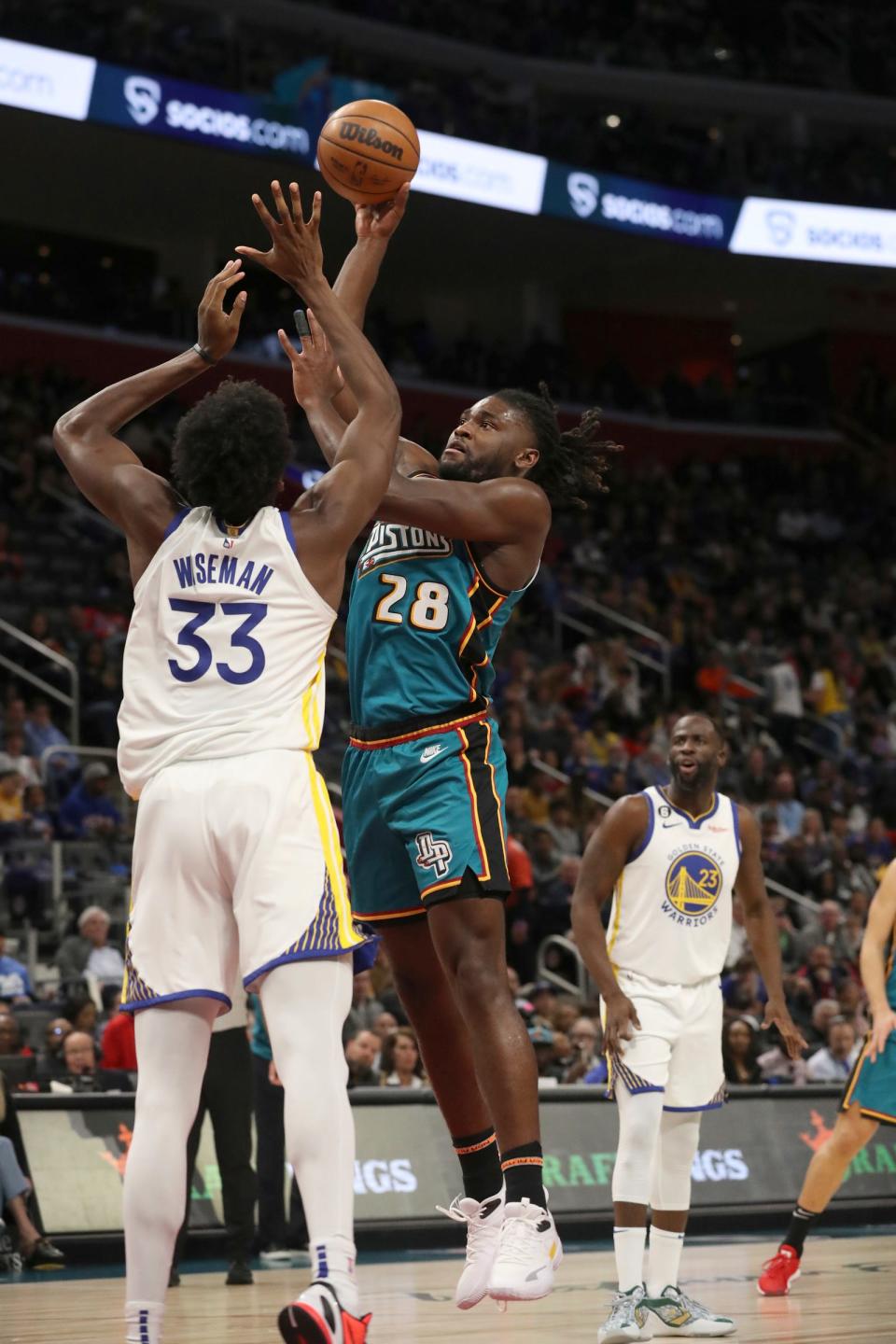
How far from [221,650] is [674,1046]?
10.3ft

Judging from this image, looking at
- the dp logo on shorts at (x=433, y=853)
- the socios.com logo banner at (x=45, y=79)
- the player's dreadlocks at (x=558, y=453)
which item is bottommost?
the dp logo on shorts at (x=433, y=853)

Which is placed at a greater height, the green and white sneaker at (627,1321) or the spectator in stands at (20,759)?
the spectator in stands at (20,759)

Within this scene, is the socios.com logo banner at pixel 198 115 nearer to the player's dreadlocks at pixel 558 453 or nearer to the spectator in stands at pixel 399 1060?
the spectator in stands at pixel 399 1060

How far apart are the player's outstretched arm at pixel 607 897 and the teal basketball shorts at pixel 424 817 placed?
4.81ft

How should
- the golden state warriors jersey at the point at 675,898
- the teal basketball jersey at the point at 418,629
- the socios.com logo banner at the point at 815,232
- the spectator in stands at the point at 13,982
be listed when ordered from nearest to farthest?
1. the teal basketball jersey at the point at 418,629
2. the golden state warriors jersey at the point at 675,898
3. the spectator in stands at the point at 13,982
4. the socios.com logo banner at the point at 815,232

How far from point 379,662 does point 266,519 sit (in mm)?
1078

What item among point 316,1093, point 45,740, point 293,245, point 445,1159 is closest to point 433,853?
point 316,1093

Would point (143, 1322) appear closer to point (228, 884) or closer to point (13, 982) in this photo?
point (228, 884)

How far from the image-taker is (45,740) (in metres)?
14.5

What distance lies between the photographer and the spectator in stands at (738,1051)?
40.4ft

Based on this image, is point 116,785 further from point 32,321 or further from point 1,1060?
point 32,321

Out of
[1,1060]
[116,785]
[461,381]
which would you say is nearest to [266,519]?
[1,1060]

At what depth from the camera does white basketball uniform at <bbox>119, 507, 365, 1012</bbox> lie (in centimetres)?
Answer: 408

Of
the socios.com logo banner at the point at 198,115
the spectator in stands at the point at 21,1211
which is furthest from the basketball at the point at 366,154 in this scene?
the socios.com logo banner at the point at 198,115
